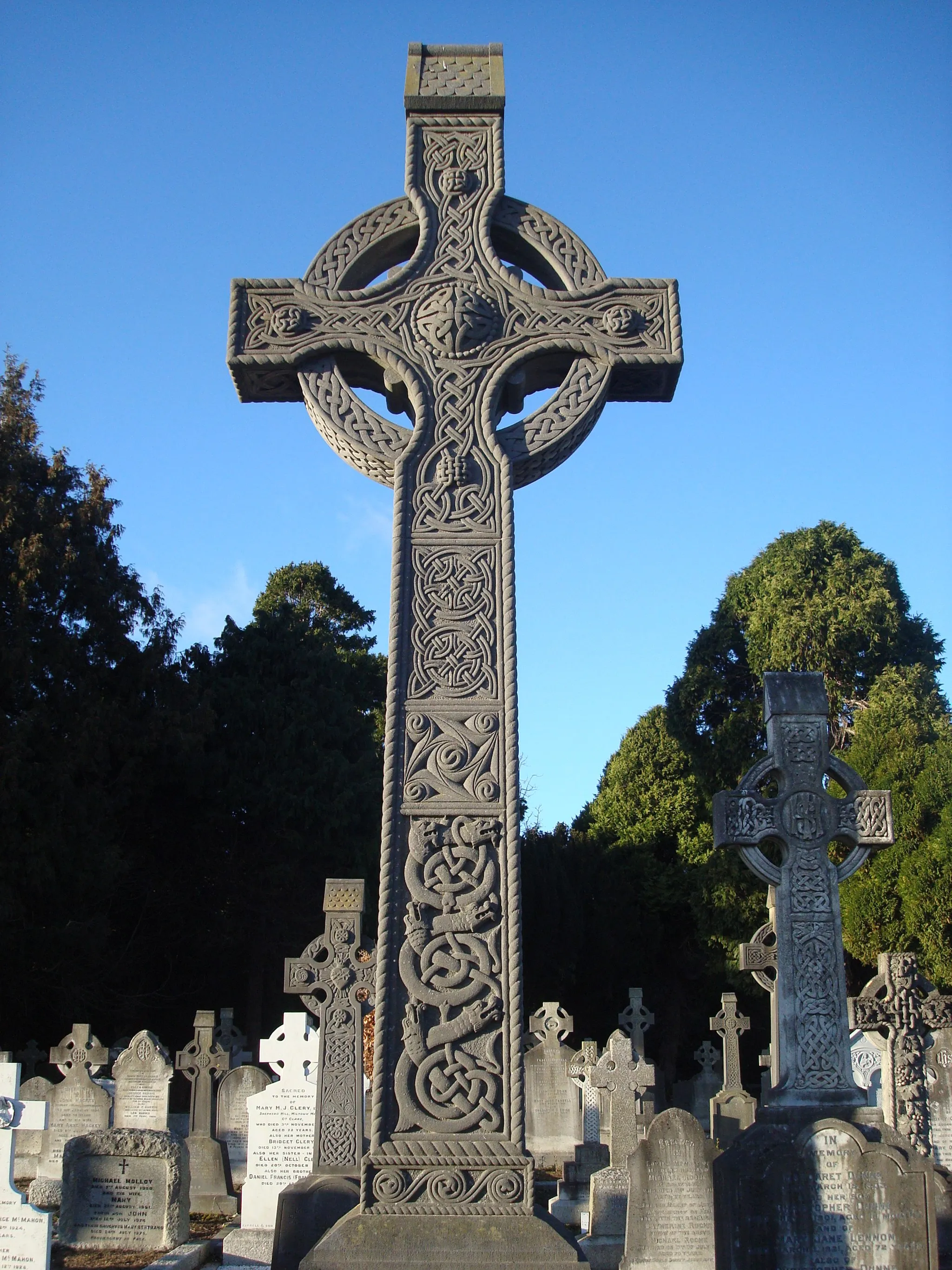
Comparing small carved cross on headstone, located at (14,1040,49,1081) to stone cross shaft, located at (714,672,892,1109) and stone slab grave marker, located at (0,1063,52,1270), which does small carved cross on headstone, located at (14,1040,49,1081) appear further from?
stone cross shaft, located at (714,672,892,1109)

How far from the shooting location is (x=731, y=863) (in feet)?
83.8

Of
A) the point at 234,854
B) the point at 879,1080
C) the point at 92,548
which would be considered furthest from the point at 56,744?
the point at 879,1080

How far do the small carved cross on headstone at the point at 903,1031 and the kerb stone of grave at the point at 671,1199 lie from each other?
3377 millimetres

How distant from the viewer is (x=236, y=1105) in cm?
1478

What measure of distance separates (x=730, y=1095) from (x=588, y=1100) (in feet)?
6.92

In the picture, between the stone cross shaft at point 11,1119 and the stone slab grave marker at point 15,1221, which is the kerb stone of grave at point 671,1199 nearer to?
the stone slab grave marker at point 15,1221

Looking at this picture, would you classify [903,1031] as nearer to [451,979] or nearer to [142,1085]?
[451,979]

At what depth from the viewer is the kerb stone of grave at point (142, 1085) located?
13.8 m

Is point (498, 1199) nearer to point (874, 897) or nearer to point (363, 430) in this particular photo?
point (363, 430)

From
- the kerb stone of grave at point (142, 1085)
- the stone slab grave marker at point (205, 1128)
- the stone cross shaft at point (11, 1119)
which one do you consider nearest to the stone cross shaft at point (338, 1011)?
the stone slab grave marker at point (205, 1128)

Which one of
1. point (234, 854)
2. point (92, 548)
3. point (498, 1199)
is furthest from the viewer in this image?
point (234, 854)

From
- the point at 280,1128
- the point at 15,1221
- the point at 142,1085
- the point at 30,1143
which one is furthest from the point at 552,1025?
the point at 15,1221

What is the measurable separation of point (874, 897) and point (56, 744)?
16124 millimetres

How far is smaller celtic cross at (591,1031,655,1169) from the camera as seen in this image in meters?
11.2
